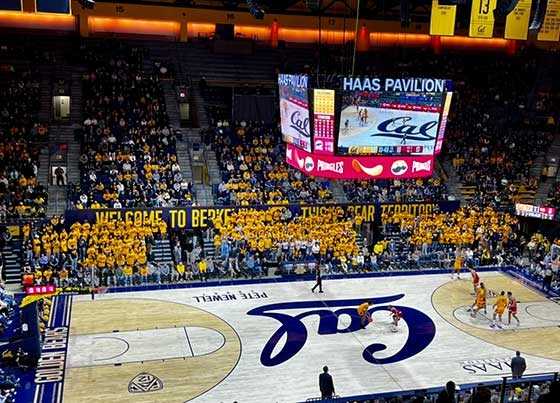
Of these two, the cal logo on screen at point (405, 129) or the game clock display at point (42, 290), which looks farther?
the cal logo on screen at point (405, 129)

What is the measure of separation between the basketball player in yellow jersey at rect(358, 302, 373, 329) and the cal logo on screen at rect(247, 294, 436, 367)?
219mm

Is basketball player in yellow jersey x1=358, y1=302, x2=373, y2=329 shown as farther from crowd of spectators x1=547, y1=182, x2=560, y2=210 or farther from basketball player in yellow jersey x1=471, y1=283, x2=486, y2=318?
crowd of spectators x1=547, y1=182, x2=560, y2=210

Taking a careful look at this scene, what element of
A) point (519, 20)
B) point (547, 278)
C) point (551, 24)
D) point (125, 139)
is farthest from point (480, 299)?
point (125, 139)

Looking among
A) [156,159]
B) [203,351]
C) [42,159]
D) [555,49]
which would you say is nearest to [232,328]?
[203,351]

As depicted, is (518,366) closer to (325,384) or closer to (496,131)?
(325,384)

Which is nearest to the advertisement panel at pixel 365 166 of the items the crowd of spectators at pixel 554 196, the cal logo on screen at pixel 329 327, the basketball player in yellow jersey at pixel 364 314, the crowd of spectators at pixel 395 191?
the basketball player in yellow jersey at pixel 364 314

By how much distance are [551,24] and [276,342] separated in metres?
16.9

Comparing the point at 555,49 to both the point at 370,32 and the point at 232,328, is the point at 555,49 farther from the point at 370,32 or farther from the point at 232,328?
the point at 232,328

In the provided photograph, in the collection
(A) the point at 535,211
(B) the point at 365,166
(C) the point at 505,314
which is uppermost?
(B) the point at 365,166

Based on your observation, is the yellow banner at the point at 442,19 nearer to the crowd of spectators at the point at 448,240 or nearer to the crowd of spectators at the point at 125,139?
the crowd of spectators at the point at 448,240

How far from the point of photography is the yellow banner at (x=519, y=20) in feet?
82.5

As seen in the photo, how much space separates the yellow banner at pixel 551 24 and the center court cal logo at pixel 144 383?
64.6 feet

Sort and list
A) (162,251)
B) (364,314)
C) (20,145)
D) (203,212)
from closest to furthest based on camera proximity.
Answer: (364,314) → (162,251) → (203,212) → (20,145)

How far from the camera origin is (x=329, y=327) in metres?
22.3
